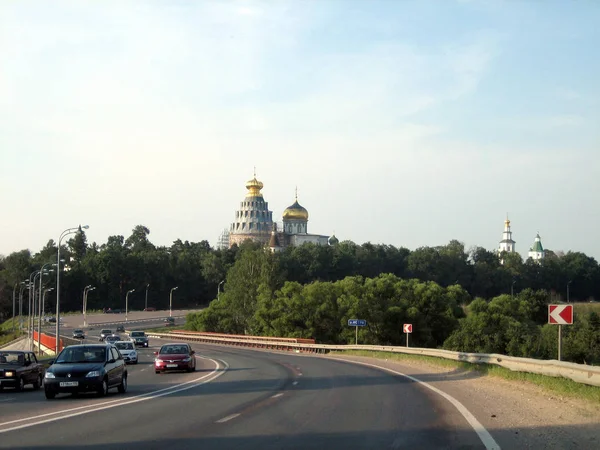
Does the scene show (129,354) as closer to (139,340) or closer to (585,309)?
(139,340)

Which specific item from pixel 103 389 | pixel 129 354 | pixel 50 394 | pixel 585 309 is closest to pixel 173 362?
pixel 129 354

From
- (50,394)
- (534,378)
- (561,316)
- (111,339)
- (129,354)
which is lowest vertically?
(111,339)

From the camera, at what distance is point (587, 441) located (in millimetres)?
12656

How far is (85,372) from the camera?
21.5 metres

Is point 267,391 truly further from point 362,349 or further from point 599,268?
point 599,268

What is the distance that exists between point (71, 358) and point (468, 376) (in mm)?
14467

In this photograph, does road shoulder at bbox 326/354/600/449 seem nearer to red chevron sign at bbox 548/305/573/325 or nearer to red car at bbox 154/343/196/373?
red chevron sign at bbox 548/305/573/325

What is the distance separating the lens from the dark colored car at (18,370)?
25406 mm

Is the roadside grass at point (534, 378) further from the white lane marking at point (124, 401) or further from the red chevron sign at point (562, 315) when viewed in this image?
the white lane marking at point (124, 401)

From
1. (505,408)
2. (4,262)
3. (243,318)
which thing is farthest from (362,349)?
(4,262)

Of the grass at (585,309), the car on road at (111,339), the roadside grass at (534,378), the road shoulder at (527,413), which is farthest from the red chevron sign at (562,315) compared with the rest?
the grass at (585,309)

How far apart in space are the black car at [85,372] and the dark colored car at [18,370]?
12.2 ft

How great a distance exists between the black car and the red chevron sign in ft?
39.4

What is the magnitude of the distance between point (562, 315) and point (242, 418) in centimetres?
1022
